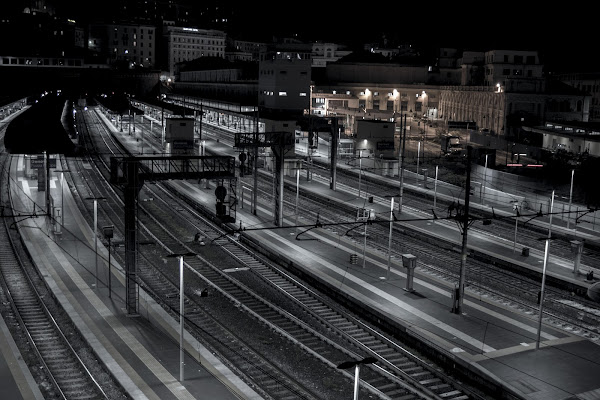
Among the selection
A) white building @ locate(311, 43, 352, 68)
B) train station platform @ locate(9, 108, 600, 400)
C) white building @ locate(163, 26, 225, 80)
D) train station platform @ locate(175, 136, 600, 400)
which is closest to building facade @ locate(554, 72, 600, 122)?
white building @ locate(311, 43, 352, 68)

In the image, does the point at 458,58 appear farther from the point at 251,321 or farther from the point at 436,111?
the point at 251,321

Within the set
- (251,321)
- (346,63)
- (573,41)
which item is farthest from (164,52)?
(251,321)

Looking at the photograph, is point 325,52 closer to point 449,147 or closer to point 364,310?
point 449,147

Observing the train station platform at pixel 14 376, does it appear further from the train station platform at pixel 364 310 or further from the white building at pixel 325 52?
the white building at pixel 325 52

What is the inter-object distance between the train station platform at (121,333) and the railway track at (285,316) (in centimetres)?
86

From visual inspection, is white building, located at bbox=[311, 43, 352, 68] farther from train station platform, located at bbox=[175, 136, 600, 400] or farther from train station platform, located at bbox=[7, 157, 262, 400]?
train station platform, located at bbox=[7, 157, 262, 400]

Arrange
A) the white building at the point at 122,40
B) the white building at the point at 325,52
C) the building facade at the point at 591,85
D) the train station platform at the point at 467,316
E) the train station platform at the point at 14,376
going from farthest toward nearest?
the white building at the point at 122,40, the white building at the point at 325,52, the building facade at the point at 591,85, the train station platform at the point at 467,316, the train station platform at the point at 14,376

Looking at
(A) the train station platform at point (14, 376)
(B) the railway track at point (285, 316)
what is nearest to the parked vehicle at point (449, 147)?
(B) the railway track at point (285, 316)

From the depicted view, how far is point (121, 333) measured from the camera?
19.9 meters

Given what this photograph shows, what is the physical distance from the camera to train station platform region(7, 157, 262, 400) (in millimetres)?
16297

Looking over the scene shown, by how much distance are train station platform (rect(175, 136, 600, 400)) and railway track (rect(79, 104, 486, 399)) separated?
0.85 metres

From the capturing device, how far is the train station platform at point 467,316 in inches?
682

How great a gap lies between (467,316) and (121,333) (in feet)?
37.3

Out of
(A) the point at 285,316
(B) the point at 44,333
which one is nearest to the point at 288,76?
(A) the point at 285,316
